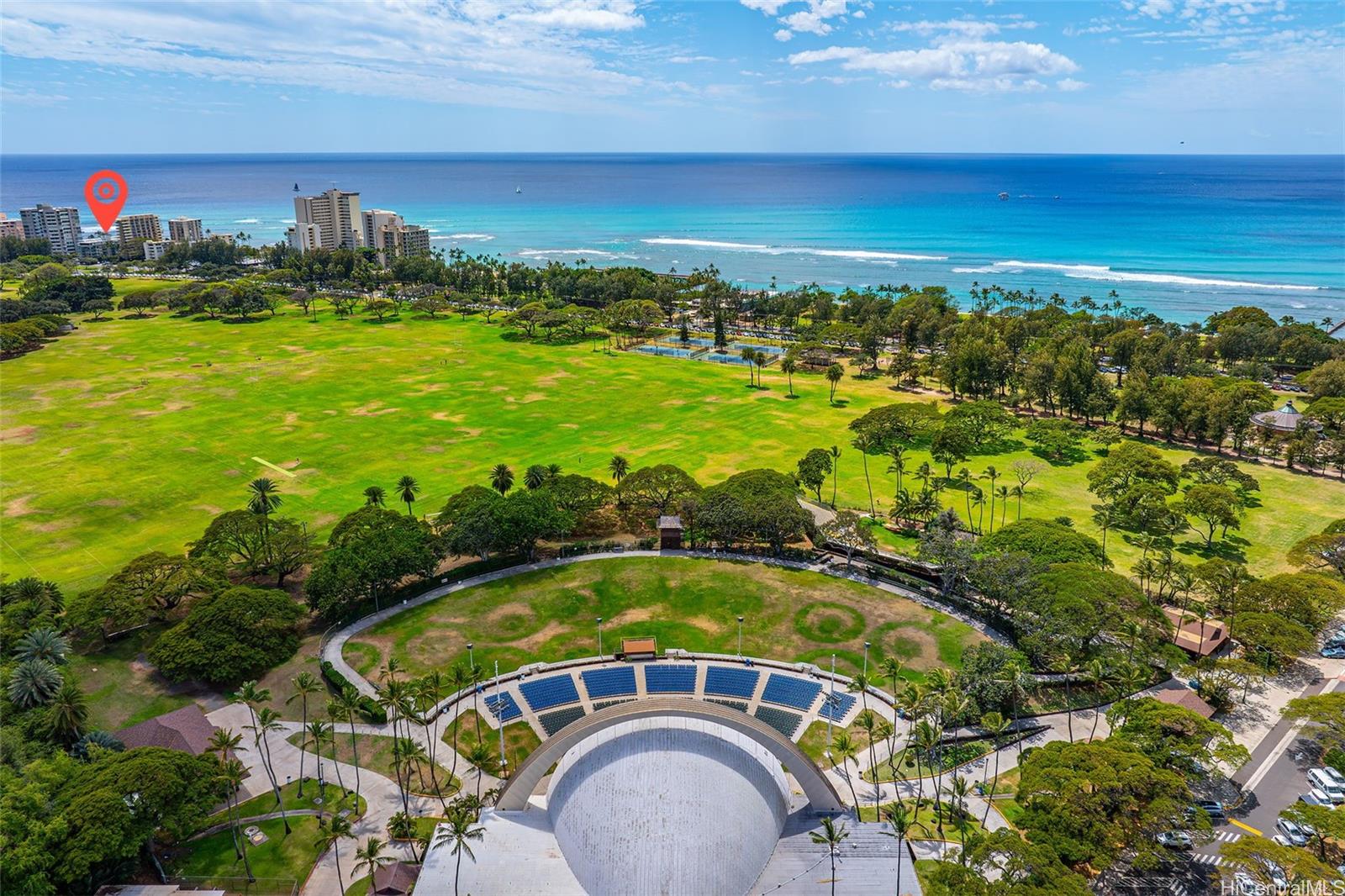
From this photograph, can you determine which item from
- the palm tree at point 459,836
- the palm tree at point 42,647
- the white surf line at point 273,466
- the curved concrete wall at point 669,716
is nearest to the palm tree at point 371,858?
the palm tree at point 459,836

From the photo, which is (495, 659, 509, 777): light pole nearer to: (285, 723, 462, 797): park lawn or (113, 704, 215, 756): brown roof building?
(285, 723, 462, 797): park lawn

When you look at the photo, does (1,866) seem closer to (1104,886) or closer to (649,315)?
(1104,886)

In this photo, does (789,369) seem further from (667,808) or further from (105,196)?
(105,196)

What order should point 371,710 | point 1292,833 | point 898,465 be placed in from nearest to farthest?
point 1292,833 → point 371,710 → point 898,465

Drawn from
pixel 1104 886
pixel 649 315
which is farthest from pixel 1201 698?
pixel 649 315

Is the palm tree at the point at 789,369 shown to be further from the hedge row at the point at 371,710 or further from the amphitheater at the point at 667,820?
the amphitheater at the point at 667,820

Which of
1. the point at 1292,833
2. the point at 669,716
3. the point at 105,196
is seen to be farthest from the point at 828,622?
the point at 105,196

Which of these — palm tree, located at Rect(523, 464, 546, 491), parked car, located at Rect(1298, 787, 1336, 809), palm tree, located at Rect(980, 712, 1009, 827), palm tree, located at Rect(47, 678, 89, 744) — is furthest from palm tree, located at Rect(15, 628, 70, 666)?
parked car, located at Rect(1298, 787, 1336, 809)
